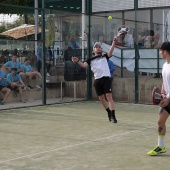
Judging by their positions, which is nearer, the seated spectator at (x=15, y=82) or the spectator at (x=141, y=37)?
the seated spectator at (x=15, y=82)

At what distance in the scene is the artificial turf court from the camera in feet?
20.8

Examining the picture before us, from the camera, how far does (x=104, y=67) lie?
10477 mm

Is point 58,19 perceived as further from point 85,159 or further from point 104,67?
point 85,159

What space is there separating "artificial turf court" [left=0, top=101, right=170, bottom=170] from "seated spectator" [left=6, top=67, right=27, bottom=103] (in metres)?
1.50

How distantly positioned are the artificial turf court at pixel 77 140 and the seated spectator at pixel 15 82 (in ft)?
4.91

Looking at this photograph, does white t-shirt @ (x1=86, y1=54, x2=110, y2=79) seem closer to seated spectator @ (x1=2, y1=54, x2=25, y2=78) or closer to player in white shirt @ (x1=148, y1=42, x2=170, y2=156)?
player in white shirt @ (x1=148, y1=42, x2=170, y2=156)

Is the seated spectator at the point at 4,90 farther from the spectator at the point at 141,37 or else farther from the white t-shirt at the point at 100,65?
the spectator at the point at 141,37

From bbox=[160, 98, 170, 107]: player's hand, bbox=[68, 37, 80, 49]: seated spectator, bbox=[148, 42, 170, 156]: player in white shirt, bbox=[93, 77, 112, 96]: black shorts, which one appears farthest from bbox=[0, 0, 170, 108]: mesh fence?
bbox=[160, 98, 170, 107]: player's hand

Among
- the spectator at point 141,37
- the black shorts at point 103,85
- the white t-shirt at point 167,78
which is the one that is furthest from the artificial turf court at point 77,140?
the spectator at point 141,37

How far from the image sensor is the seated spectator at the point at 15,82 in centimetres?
1395

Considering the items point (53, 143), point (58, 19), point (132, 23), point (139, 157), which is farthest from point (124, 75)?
point (139, 157)

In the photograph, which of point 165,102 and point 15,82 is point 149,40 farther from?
point 165,102

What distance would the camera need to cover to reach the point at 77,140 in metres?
8.14

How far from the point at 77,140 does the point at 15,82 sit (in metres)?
6.47
